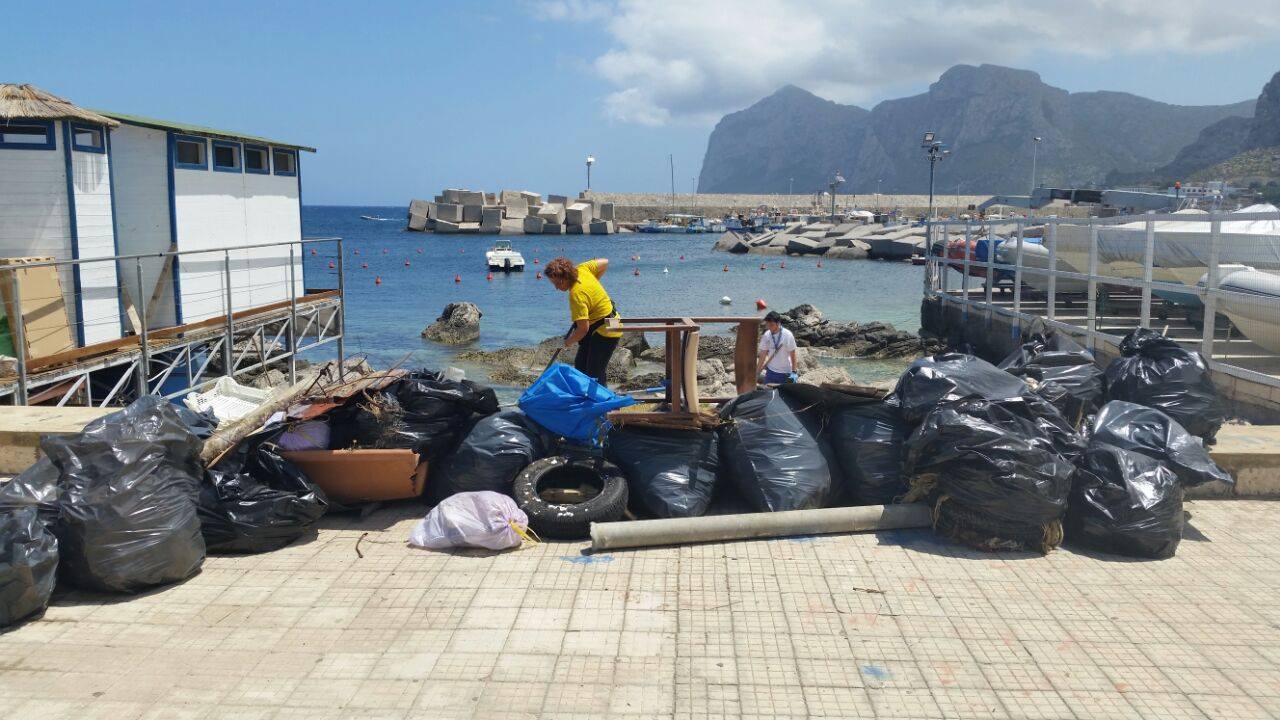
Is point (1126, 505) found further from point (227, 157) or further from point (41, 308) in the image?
point (227, 157)

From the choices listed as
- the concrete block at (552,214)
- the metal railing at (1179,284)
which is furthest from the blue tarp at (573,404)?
the concrete block at (552,214)

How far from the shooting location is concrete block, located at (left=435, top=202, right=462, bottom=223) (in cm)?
9231

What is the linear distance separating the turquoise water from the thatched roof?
9427 mm

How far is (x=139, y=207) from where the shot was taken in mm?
11680

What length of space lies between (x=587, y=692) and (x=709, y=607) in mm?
877

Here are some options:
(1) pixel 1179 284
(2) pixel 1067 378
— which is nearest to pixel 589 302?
(2) pixel 1067 378

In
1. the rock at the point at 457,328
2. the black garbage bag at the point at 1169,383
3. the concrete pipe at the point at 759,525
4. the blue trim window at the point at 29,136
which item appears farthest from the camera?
the rock at the point at 457,328

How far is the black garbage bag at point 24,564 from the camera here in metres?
3.82

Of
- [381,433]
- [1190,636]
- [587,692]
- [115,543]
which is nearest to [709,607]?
[587,692]

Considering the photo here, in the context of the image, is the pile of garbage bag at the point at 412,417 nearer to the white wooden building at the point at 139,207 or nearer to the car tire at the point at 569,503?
the car tire at the point at 569,503

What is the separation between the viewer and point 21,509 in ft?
13.3

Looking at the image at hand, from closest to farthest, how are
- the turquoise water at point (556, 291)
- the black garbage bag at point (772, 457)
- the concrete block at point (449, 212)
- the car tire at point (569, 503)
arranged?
the car tire at point (569, 503)
the black garbage bag at point (772, 457)
the turquoise water at point (556, 291)
the concrete block at point (449, 212)

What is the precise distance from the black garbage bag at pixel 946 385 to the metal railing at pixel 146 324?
5.77 m

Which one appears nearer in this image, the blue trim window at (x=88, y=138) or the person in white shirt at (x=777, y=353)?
the person in white shirt at (x=777, y=353)
